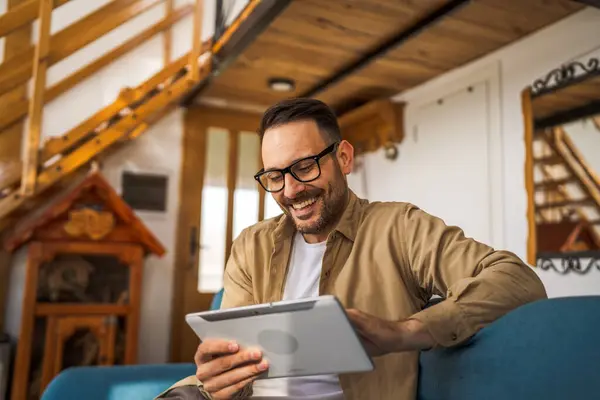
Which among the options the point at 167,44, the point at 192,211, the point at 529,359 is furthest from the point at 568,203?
the point at 167,44

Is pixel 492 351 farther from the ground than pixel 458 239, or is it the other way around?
pixel 458 239

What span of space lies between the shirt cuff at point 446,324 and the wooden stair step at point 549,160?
1479mm

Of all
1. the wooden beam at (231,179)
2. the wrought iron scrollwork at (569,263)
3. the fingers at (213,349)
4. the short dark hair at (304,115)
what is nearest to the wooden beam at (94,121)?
the wooden beam at (231,179)

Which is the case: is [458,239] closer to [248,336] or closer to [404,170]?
[248,336]

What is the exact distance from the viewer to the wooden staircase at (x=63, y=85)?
7.27 ft

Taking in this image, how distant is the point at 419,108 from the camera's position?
2939 millimetres

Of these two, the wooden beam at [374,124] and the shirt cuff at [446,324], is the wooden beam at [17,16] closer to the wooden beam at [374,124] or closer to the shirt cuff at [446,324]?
the wooden beam at [374,124]

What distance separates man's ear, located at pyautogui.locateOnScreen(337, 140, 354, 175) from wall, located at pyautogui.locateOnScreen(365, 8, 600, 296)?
47.4 inches

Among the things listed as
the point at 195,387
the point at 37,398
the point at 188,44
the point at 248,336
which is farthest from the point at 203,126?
the point at 248,336

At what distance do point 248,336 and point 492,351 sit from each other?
1.26 ft

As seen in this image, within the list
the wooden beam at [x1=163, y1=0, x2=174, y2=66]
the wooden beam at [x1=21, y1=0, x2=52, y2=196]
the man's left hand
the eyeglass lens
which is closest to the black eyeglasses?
the eyeglass lens

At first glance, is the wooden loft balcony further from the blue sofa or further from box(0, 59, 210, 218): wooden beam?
the blue sofa

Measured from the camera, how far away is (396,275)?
108 cm

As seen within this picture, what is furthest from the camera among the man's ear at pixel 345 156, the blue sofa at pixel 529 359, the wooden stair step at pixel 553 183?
the wooden stair step at pixel 553 183
